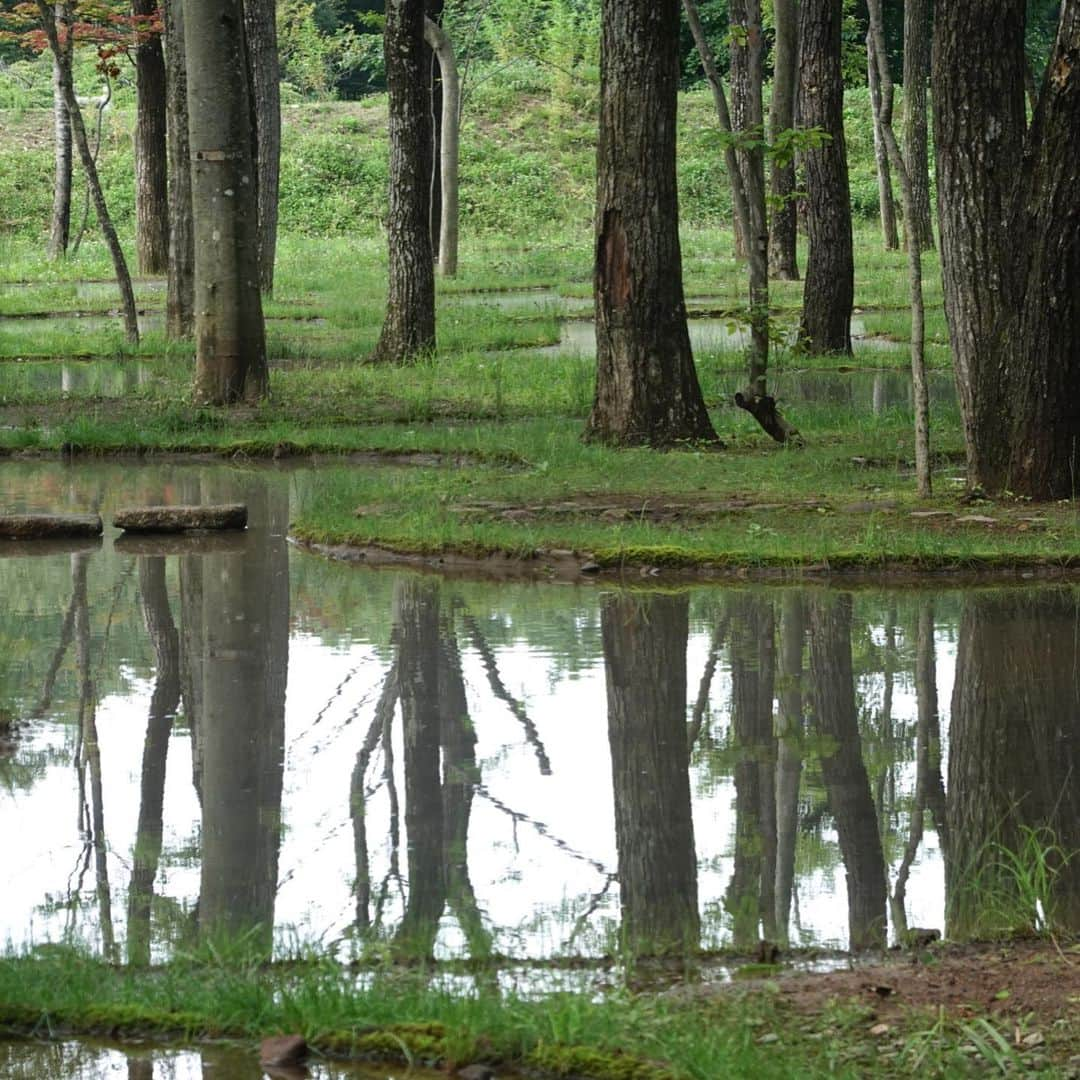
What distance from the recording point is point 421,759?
260 inches

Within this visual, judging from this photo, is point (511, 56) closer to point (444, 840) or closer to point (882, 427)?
point (882, 427)

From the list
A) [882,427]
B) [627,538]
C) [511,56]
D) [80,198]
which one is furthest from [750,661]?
[511,56]

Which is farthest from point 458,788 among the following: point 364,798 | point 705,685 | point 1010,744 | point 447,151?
point 447,151

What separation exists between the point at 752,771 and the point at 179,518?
5657 millimetres

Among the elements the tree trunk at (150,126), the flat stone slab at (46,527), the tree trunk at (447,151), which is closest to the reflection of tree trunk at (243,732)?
the flat stone slab at (46,527)

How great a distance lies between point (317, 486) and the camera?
41.6 feet

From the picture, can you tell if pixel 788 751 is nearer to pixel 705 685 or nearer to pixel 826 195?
pixel 705 685

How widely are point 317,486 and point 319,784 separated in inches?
257

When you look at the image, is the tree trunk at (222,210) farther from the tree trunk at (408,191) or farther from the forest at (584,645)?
the tree trunk at (408,191)

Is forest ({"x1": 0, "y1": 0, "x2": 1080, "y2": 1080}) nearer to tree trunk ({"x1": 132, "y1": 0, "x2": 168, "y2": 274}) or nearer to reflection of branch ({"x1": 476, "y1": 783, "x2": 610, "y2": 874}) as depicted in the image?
reflection of branch ({"x1": 476, "y1": 783, "x2": 610, "y2": 874})

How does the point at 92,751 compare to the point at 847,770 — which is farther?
the point at 92,751

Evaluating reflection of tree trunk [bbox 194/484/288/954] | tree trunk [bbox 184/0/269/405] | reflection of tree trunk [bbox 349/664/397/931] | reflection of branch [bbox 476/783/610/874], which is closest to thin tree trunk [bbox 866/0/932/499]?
reflection of tree trunk [bbox 194/484/288/954]

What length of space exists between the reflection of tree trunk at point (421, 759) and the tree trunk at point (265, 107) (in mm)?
18179

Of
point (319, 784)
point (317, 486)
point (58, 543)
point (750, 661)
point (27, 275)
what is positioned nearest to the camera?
point (319, 784)
